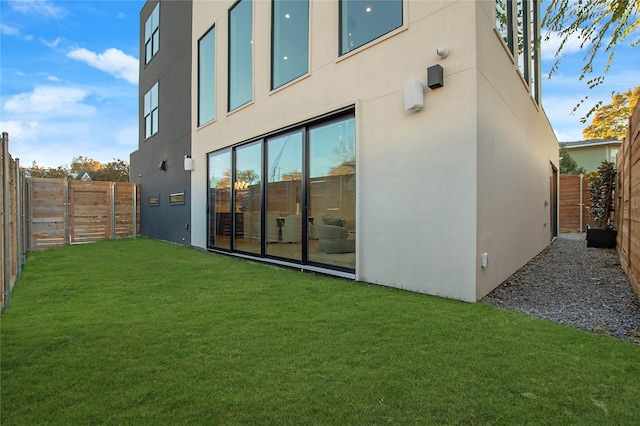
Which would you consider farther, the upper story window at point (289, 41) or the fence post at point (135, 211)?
the fence post at point (135, 211)

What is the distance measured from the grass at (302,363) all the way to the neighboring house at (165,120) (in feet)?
21.6

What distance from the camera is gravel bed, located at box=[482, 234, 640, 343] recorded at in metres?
2.95

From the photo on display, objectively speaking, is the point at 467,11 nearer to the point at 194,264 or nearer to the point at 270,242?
the point at 270,242

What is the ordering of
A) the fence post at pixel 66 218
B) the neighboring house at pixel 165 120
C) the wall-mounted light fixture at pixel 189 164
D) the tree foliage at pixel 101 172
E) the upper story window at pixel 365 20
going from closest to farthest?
the upper story window at pixel 365 20
the wall-mounted light fixture at pixel 189 164
the neighboring house at pixel 165 120
the fence post at pixel 66 218
the tree foliage at pixel 101 172

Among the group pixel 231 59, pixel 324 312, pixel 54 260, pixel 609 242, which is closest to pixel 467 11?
pixel 324 312

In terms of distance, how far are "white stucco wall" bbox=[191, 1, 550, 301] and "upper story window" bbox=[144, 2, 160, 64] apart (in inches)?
363

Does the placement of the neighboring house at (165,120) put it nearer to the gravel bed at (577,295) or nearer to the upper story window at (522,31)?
the upper story window at (522,31)

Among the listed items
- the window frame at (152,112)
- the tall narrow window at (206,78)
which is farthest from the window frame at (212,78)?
the window frame at (152,112)

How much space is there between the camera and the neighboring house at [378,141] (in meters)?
3.60

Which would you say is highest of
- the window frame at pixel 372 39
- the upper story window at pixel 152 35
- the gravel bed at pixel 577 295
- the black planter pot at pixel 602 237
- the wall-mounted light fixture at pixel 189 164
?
the upper story window at pixel 152 35

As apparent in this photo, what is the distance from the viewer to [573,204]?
39.0ft

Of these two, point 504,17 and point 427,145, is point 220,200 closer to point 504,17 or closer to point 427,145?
point 427,145

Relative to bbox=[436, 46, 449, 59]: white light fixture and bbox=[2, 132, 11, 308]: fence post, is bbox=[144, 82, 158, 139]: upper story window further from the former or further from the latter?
bbox=[436, 46, 449, 59]: white light fixture

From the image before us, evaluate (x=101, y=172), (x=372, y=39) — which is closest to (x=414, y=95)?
(x=372, y=39)
